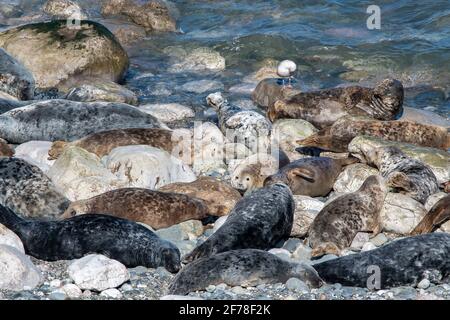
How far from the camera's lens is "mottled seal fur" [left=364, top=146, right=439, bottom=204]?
8344 millimetres

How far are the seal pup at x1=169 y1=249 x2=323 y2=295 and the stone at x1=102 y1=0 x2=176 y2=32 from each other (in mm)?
12238

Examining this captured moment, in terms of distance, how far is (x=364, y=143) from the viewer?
366 inches

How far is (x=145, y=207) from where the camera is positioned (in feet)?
24.7

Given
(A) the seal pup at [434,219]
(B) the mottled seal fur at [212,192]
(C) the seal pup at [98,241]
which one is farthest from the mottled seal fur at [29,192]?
(A) the seal pup at [434,219]

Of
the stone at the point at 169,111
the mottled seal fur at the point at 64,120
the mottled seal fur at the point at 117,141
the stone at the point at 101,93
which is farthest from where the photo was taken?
the stone at the point at 101,93

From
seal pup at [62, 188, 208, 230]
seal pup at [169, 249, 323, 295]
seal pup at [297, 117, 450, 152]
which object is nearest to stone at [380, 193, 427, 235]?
seal pup at [62, 188, 208, 230]

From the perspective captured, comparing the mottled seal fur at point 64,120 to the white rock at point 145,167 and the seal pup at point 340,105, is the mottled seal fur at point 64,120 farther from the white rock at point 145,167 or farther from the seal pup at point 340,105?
the seal pup at point 340,105

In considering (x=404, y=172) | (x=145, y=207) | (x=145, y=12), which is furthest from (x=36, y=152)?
(x=145, y=12)

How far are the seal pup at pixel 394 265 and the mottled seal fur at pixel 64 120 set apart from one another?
167 inches

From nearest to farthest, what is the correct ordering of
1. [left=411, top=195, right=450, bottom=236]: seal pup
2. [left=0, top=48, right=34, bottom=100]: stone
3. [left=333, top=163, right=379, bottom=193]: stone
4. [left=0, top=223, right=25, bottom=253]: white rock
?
[left=0, top=223, right=25, bottom=253]: white rock < [left=411, top=195, right=450, bottom=236]: seal pup < [left=333, top=163, right=379, bottom=193]: stone < [left=0, top=48, right=34, bottom=100]: stone

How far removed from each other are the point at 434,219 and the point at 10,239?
3164 millimetres

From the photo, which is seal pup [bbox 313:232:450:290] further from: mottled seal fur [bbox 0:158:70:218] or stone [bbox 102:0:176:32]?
stone [bbox 102:0:176:32]

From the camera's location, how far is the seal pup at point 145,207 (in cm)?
750

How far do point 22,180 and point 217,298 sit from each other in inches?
108
